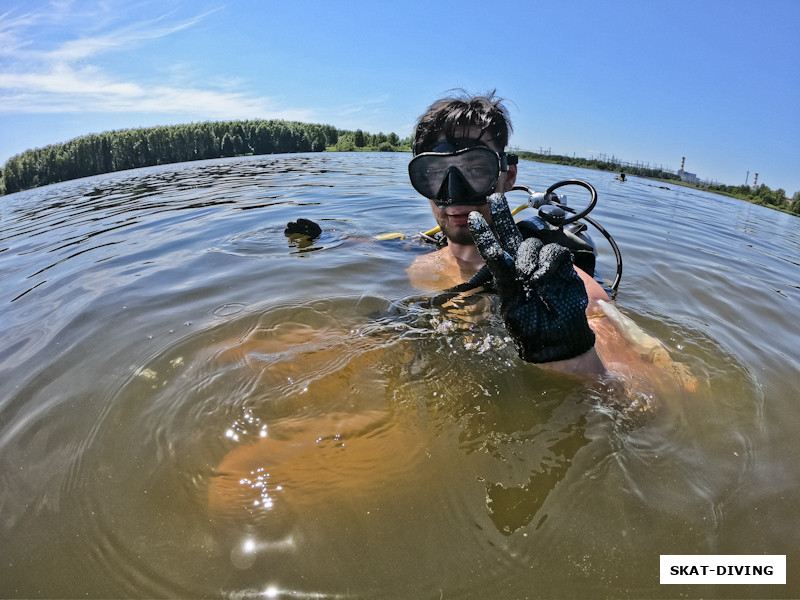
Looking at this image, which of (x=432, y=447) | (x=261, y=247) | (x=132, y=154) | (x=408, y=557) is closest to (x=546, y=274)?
(x=432, y=447)

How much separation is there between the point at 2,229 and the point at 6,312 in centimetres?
861

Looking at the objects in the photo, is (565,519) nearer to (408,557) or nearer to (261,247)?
(408,557)

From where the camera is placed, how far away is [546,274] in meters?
1.54

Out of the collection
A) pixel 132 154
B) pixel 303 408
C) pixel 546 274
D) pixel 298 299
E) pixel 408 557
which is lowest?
pixel 408 557

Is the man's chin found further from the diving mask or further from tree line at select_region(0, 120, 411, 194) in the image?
tree line at select_region(0, 120, 411, 194)

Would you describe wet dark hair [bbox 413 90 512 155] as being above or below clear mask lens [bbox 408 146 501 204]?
above

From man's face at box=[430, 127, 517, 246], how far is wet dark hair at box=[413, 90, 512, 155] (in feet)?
0.14

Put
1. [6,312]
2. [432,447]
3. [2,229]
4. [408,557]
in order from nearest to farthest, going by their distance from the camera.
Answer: [408,557]
[432,447]
[6,312]
[2,229]

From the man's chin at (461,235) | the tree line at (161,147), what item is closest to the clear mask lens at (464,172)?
the man's chin at (461,235)

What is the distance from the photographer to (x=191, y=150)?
65.4 metres

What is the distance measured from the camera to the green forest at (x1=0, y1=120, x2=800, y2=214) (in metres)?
44.0
